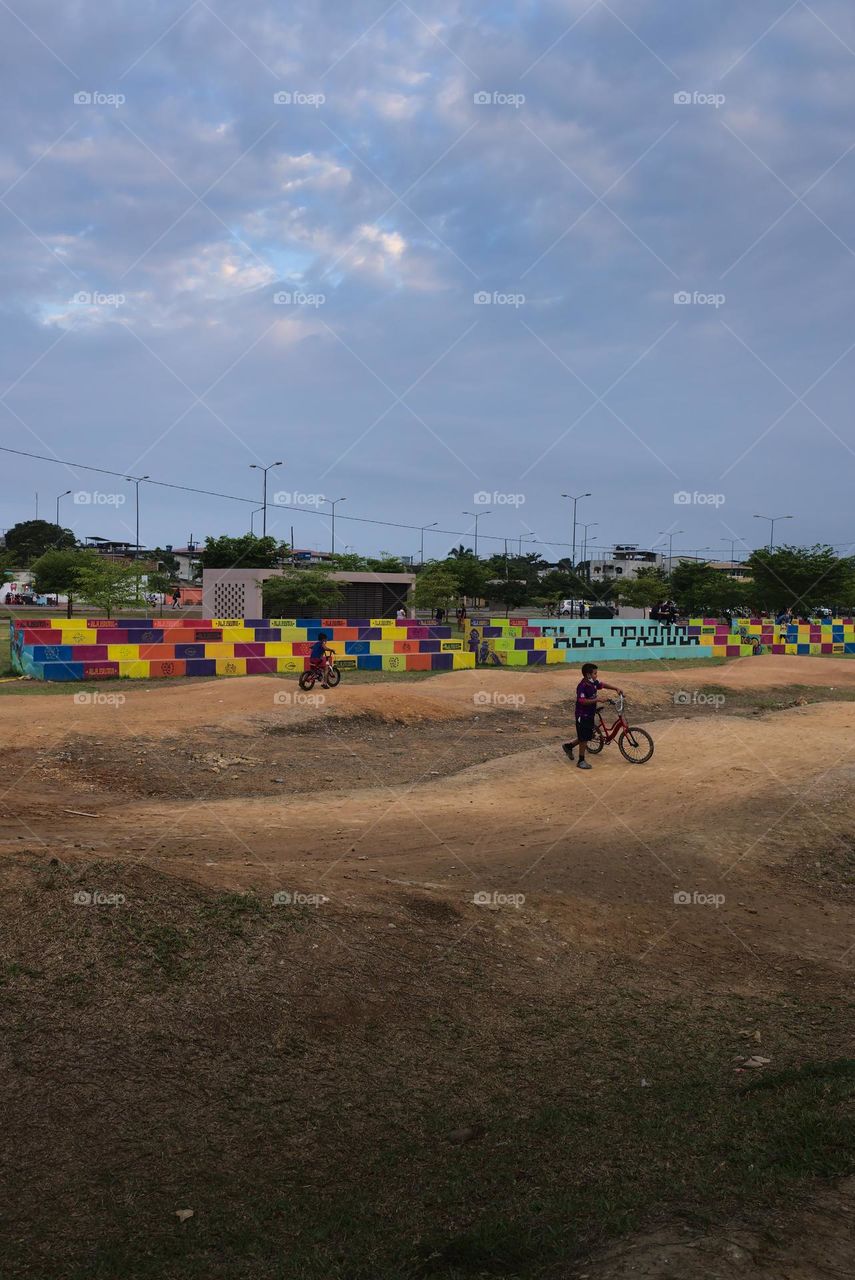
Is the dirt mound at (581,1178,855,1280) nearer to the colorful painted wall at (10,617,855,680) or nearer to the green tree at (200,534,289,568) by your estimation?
the colorful painted wall at (10,617,855,680)

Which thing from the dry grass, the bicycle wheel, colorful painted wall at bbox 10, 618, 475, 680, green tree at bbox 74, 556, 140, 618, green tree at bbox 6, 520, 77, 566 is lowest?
the dry grass

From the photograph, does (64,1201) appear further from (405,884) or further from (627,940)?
(627,940)

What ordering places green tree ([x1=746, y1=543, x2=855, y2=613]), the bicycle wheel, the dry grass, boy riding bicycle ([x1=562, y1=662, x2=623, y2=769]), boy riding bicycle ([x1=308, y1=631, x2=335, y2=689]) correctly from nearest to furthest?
the dry grass → boy riding bicycle ([x1=562, y1=662, x2=623, y2=769]) → the bicycle wheel → boy riding bicycle ([x1=308, y1=631, x2=335, y2=689]) → green tree ([x1=746, y1=543, x2=855, y2=613])

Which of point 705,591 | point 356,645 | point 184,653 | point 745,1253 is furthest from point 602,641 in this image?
point 705,591

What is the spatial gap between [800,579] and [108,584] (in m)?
48.3

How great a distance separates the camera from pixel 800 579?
65250 mm

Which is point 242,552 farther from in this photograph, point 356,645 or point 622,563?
point 622,563

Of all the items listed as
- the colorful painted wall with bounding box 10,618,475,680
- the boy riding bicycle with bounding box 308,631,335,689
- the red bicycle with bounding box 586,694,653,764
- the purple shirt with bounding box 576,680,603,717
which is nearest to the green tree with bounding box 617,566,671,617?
the colorful painted wall with bounding box 10,618,475,680

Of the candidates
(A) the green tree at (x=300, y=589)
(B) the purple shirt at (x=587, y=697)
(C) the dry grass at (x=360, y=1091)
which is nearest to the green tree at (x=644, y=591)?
(A) the green tree at (x=300, y=589)

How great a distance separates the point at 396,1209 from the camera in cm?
455

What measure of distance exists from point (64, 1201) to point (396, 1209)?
169 cm

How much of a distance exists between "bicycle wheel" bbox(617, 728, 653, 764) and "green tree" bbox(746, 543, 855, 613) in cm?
5413

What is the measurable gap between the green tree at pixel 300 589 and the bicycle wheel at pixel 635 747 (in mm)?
40053

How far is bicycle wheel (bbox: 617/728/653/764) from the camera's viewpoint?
15.8 m
